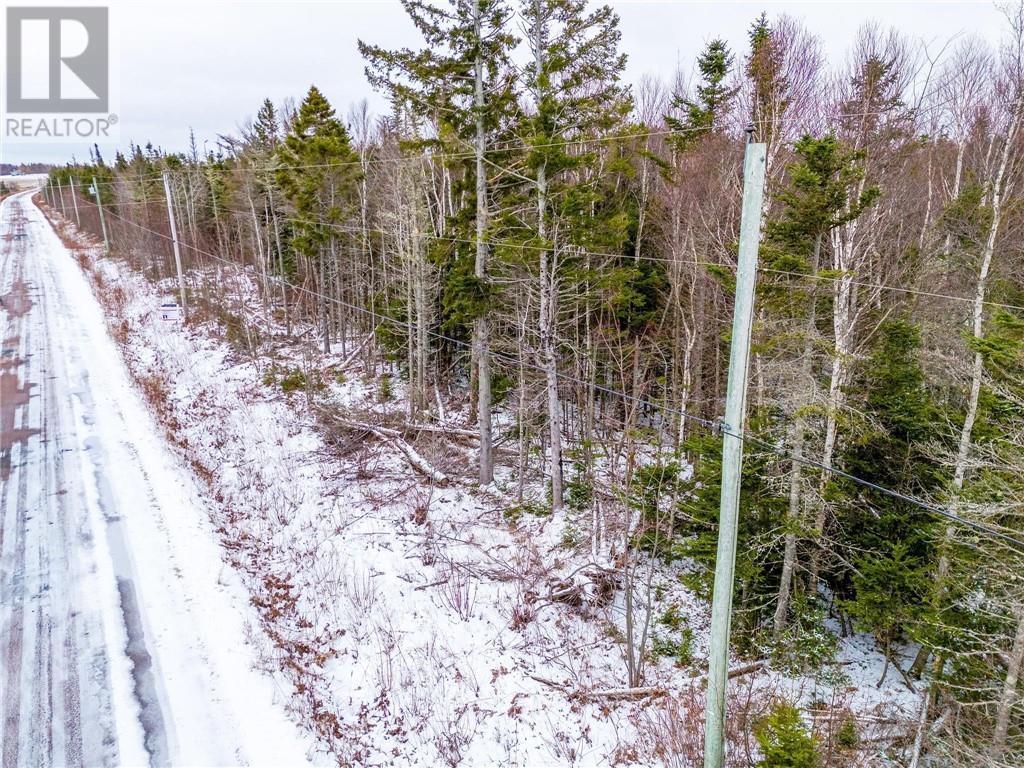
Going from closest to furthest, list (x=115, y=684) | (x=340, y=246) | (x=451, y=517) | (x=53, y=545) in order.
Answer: (x=115, y=684) → (x=53, y=545) → (x=451, y=517) → (x=340, y=246)

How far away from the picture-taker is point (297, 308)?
3300cm

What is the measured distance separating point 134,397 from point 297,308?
14672mm

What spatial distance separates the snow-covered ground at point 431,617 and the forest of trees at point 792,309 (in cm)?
118

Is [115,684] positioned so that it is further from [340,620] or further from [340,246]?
[340,246]

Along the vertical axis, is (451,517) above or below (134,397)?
below

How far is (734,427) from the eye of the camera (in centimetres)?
514

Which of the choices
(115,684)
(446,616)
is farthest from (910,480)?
(115,684)

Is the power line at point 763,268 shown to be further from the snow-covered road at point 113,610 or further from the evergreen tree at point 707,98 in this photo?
the snow-covered road at point 113,610

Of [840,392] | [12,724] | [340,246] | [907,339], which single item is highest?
[340,246]

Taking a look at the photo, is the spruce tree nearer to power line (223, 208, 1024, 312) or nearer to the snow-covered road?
power line (223, 208, 1024, 312)

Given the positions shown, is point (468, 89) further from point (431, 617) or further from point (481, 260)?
point (431, 617)

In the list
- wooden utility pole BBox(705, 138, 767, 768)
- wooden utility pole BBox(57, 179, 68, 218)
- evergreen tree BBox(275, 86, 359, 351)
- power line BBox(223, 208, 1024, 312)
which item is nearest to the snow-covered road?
wooden utility pole BBox(705, 138, 767, 768)

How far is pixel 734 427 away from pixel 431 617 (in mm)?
7861

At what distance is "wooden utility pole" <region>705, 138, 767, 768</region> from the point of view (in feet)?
15.5
